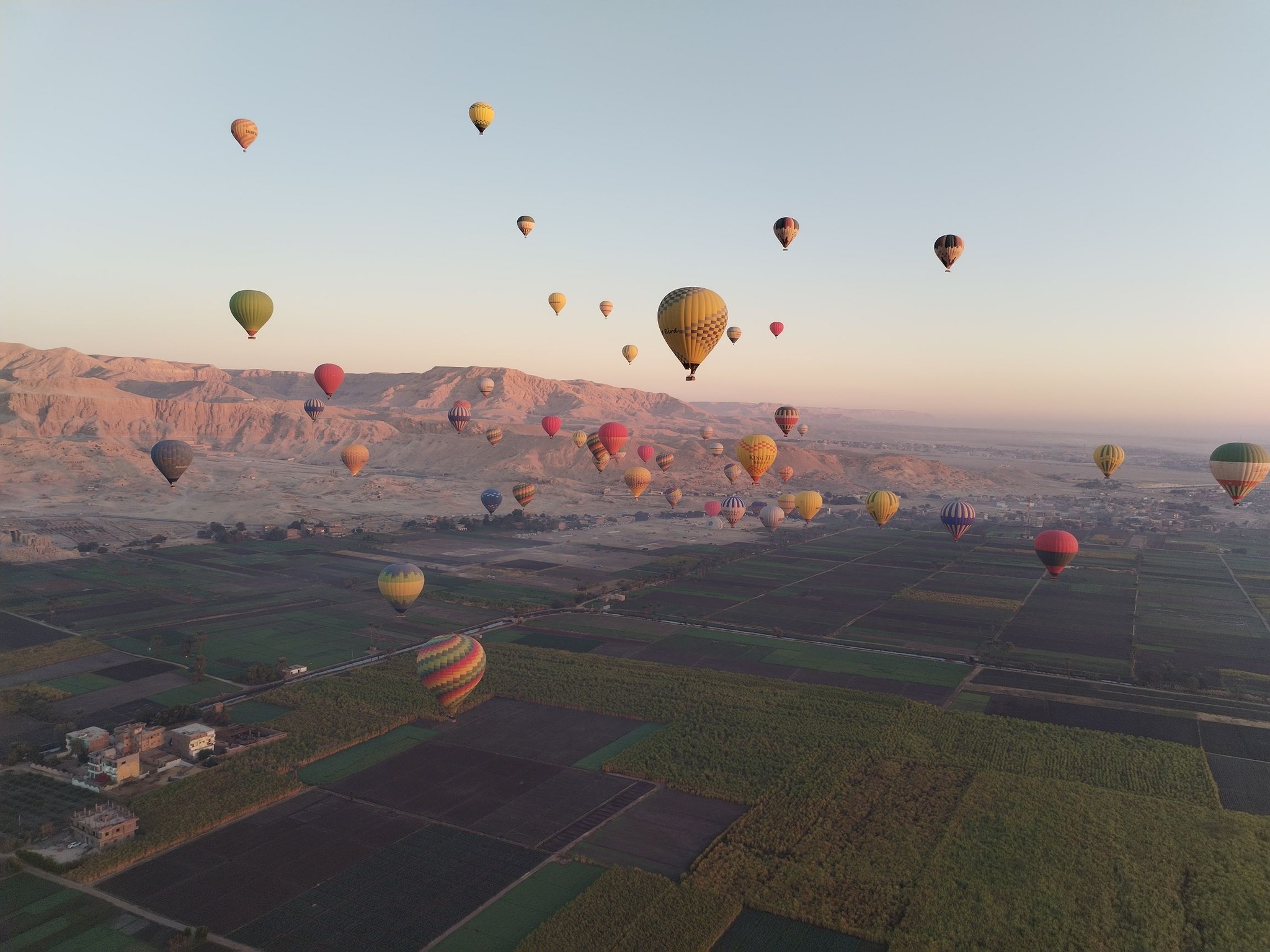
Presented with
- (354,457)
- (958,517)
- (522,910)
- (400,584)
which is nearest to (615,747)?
(522,910)

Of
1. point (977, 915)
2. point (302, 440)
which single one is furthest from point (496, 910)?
point (302, 440)

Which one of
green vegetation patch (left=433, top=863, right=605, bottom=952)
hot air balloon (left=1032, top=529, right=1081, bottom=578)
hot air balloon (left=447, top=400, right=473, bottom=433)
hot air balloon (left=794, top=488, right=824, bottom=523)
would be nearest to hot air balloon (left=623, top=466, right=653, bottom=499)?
hot air balloon (left=794, top=488, right=824, bottom=523)

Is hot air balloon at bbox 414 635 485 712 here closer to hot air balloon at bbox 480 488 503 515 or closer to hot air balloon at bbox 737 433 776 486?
hot air balloon at bbox 737 433 776 486

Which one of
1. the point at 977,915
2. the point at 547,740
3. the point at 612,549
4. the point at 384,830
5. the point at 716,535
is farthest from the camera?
the point at 716,535

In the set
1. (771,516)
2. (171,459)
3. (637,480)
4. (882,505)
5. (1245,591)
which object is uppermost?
(171,459)

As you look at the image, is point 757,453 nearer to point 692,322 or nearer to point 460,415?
point 692,322

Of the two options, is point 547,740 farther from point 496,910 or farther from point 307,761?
point 496,910
